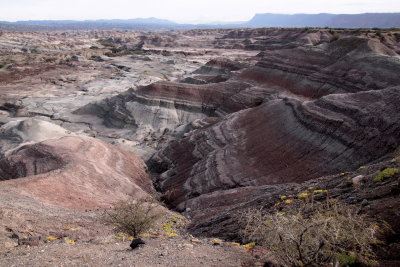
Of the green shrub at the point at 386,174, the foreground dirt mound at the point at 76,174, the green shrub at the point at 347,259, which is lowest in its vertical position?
the foreground dirt mound at the point at 76,174

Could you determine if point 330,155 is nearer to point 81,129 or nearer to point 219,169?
point 219,169

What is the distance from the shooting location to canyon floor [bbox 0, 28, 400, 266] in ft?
32.9

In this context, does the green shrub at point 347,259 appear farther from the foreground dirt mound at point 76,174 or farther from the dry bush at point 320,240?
the foreground dirt mound at point 76,174

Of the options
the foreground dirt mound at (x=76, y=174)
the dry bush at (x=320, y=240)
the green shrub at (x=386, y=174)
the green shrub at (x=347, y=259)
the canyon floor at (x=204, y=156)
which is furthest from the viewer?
the foreground dirt mound at (x=76, y=174)

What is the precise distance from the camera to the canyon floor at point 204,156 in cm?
1003

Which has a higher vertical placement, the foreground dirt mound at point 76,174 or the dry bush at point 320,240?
the dry bush at point 320,240

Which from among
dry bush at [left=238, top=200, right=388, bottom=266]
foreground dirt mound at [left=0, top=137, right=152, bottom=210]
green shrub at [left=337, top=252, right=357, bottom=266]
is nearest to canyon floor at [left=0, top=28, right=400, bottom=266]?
foreground dirt mound at [left=0, top=137, right=152, bottom=210]

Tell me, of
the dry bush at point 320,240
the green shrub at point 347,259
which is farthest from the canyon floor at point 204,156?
the dry bush at point 320,240

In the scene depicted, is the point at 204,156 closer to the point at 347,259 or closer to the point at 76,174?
the point at 76,174

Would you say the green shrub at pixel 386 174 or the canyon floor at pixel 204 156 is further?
the green shrub at pixel 386 174

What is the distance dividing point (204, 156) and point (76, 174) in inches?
321

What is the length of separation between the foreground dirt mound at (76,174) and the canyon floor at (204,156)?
0.09 m

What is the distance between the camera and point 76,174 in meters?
18.5

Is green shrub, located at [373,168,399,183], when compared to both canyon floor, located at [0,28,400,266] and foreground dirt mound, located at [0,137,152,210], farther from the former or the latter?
foreground dirt mound, located at [0,137,152,210]
